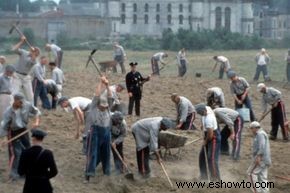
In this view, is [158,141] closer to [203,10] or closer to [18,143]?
[18,143]

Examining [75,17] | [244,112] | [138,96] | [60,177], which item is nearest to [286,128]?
[244,112]

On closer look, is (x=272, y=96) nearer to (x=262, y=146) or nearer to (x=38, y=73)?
(x=262, y=146)

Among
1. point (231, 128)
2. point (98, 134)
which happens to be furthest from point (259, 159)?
point (98, 134)

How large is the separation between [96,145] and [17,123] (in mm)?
1685

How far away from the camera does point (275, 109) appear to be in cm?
2002

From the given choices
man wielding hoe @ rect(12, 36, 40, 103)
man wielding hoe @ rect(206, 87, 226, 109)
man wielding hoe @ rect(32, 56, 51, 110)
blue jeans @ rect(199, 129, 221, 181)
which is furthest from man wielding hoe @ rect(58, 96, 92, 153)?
man wielding hoe @ rect(32, 56, 51, 110)

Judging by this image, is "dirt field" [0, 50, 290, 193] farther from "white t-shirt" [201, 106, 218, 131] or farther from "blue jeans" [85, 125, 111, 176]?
"white t-shirt" [201, 106, 218, 131]

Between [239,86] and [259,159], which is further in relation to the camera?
[239,86]

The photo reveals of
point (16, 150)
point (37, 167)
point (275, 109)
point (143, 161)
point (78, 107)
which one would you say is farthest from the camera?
point (275, 109)

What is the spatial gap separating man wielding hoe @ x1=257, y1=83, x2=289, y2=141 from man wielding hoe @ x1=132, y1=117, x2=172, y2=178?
4.93 metres

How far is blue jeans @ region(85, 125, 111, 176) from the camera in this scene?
583 inches

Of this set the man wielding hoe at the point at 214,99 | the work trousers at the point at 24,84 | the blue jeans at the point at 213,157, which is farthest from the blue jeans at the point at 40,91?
the blue jeans at the point at 213,157

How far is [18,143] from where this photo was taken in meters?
14.3

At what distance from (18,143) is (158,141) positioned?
133 inches
